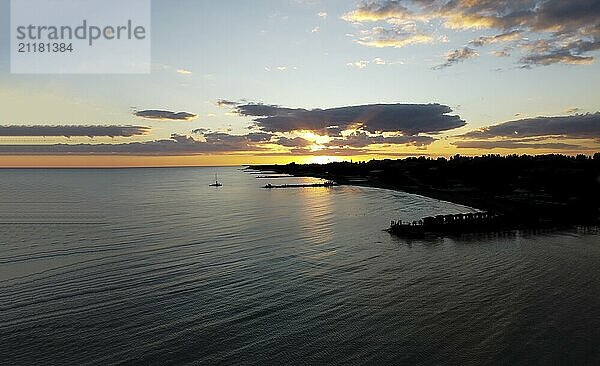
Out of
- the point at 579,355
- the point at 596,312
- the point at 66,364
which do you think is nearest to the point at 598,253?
the point at 596,312

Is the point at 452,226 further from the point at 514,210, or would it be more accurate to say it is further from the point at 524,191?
the point at 524,191

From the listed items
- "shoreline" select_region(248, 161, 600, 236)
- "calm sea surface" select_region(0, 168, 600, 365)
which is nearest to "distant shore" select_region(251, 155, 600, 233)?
"shoreline" select_region(248, 161, 600, 236)

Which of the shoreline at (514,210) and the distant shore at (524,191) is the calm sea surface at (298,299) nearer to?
the shoreline at (514,210)

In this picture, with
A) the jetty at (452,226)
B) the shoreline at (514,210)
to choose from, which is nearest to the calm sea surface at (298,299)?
the jetty at (452,226)

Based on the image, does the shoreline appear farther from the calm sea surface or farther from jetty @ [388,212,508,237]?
the calm sea surface

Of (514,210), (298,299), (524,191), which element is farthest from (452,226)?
A: (524,191)

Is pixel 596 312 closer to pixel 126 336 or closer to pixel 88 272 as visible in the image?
pixel 126 336

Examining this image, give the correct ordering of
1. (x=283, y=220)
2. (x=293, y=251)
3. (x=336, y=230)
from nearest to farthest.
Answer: (x=293, y=251) < (x=336, y=230) < (x=283, y=220)

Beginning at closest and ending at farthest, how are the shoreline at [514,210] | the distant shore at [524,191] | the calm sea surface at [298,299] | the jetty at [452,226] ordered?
the calm sea surface at [298,299] → the jetty at [452,226] → the shoreline at [514,210] → the distant shore at [524,191]

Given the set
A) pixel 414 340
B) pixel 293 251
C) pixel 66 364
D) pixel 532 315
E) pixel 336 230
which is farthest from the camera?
pixel 336 230
